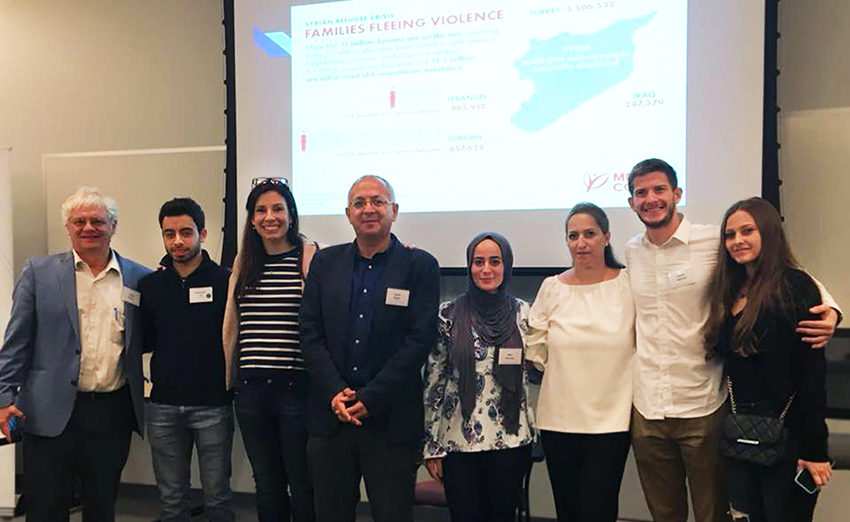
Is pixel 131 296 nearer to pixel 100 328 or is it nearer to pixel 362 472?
pixel 100 328

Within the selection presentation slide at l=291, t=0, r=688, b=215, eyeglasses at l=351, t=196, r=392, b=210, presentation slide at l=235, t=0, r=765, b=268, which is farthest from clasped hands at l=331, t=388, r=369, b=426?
presentation slide at l=291, t=0, r=688, b=215

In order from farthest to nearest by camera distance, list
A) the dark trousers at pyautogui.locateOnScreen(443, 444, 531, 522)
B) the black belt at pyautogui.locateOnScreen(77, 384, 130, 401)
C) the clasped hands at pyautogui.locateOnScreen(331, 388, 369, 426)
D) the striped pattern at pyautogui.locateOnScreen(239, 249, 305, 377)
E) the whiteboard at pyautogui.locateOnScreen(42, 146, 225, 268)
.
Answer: the whiteboard at pyautogui.locateOnScreen(42, 146, 225, 268), the black belt at pyautogui.locateOnScreen(77, 384, 130, 401), the striped pattern at pyautogui.locateOnScreen(239, 249, 305, 377), the dark trousers at pyautogui.locateOnScreen(443, 444, 531, 522), the clasped hands at pyautogui.locateOnScreen(331, 388, 369, 426)

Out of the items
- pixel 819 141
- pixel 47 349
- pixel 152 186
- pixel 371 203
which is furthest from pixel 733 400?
pixel 152 186

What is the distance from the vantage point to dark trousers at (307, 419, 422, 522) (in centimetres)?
211

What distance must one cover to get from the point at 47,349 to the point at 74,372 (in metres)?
0.14

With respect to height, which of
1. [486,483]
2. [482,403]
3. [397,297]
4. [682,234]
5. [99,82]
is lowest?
[486,483]

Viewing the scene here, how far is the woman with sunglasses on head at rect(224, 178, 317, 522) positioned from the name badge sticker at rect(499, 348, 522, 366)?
72 cm

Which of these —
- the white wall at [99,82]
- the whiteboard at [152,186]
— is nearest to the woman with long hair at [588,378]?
the whiteboard at [152,186]

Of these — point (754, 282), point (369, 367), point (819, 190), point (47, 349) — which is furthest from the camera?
point (819, 190)

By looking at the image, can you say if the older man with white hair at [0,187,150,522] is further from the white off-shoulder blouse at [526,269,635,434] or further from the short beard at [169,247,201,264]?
the white off-shoulder blouse at [526,269,635,434]

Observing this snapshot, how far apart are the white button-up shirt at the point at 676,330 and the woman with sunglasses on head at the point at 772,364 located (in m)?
0.10

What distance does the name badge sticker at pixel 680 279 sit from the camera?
214 centimetres

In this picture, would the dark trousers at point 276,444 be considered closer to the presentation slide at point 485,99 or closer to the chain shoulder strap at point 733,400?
the presentation slide at point 485,99

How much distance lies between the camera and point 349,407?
6.80 ft
